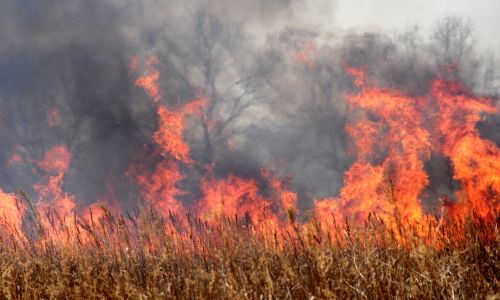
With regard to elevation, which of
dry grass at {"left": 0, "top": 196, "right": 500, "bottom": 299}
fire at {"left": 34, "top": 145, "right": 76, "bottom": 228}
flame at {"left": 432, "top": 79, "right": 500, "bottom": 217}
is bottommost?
dry grass at {"left": 0, "top": 196, "right": 500, "bottom": 299}

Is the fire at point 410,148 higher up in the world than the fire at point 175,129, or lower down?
lower down

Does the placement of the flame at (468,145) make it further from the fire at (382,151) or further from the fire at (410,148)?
the fire at (382,151)

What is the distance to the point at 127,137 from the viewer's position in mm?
20312

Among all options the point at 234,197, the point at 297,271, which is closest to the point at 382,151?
the point at 234,197

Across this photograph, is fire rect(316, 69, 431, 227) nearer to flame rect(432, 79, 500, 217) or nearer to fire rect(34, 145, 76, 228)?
flame rect(432, 79, 500, 217)

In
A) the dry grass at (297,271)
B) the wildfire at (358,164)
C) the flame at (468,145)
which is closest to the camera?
the dry grass at (297,271)

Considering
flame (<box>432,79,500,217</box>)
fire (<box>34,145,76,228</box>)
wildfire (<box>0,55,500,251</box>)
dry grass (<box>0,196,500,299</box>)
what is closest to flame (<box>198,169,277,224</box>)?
wildfire (<box>0,55,500,251</box>)

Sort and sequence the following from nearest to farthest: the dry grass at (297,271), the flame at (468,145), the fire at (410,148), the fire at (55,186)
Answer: the dry grass at (297,271) < the flame at (468,145) < the fire at (410,148) < the fire at (55,186)

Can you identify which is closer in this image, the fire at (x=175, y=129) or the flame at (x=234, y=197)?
the flame at (x=234, y=197)

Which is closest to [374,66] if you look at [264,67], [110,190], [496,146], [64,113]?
[264,67]

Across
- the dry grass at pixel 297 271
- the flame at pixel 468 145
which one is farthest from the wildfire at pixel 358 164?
the dry grass at pixel 297 271

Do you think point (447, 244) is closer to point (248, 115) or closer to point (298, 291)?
point (298, 291)

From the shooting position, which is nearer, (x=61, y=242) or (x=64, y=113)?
(x=61, y=242)

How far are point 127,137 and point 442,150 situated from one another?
1496cm
